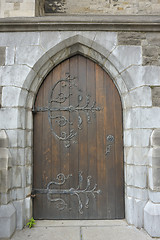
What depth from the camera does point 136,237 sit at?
79.7 inches

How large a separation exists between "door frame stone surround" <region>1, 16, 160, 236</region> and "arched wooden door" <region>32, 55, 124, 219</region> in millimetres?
116

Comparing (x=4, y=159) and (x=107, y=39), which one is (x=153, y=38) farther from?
(x=4, y=159)

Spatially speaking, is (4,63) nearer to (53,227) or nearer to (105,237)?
(53,227)

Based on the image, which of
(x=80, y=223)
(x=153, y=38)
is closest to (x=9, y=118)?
(x=80, y=223)

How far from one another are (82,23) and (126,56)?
28.7 inches

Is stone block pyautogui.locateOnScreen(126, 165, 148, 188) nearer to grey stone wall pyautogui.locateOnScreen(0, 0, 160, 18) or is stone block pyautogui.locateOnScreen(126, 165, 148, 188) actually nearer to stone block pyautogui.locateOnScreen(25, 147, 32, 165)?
stone block pyautogui.locateOnScreen(25, 147, 32, 165)

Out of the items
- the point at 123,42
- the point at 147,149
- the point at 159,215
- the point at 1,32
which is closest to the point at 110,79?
the point at 123,42

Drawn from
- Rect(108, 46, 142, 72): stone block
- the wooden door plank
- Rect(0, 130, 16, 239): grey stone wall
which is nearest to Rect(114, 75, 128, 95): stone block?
Rect(108, 46, 142, 72): stone block

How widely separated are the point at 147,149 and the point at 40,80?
1.72m

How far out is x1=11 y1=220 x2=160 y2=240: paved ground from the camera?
203cm

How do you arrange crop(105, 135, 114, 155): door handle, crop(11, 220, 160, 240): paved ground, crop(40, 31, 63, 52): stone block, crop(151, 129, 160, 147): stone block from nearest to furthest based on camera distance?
crop(11, 220, 160, 240): paved ground → crop(151, 129, 160, 147): stone block → crop(40, 31, 63, 52): stone block → crop(105, 135, 114, 155): door handle

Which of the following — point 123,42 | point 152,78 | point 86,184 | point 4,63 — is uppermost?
point 123,42

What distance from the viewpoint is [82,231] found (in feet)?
7.03

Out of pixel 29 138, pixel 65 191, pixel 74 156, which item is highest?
pixel 29 138
